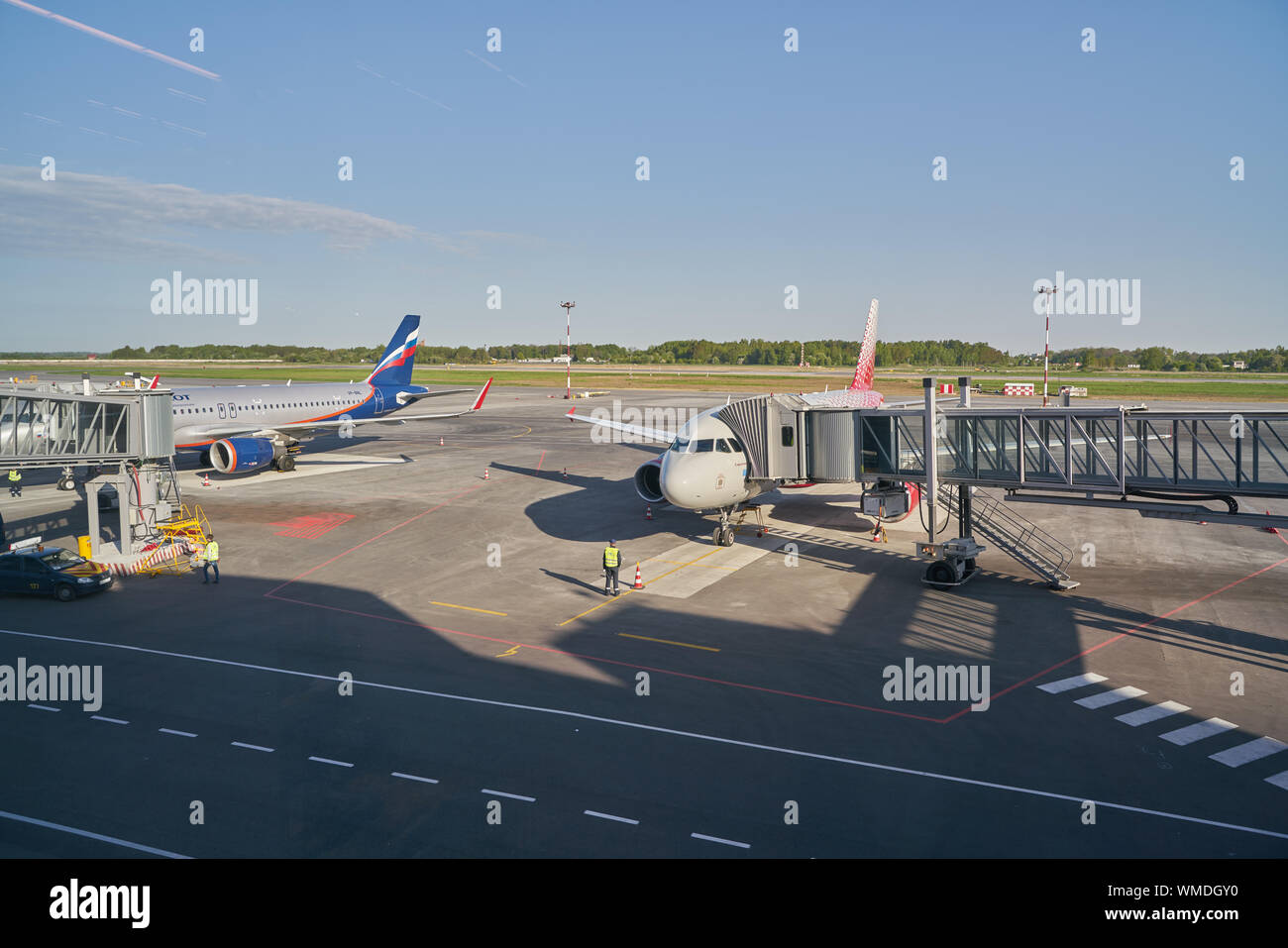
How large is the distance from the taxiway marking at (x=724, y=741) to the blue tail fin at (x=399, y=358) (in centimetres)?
4164

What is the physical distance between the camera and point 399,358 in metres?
64.9

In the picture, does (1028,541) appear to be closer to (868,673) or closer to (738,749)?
(868,673)

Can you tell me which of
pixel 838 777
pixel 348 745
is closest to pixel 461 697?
pixel 348 745

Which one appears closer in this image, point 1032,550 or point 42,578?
point 42,578

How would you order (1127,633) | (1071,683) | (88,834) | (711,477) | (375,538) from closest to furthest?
(88,834), (1071,683), (1127,633), (711,477), (375,538)

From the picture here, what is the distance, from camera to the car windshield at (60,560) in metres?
28.6

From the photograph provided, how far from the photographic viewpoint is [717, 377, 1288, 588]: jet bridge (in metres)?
23.9

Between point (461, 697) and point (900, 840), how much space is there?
1073 cm

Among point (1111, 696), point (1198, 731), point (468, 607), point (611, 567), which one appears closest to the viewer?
point (1198, 731)

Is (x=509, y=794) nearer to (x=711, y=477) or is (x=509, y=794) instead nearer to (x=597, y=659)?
(x=597, y=659)

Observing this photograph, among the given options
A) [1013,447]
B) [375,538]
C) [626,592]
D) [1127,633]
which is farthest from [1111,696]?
[375,538]

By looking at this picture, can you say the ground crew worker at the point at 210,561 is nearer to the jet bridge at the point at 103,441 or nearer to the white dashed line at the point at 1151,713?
the jet bridge at the point at 103,441

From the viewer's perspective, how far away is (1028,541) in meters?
35.9

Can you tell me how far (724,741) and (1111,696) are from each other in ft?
31.5
